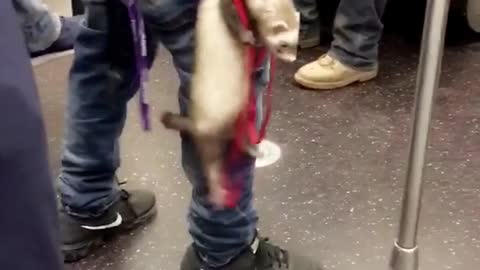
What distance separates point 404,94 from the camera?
174cm

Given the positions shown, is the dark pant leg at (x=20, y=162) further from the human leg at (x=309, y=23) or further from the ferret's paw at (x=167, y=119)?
the human leg at (x=309, y=23)

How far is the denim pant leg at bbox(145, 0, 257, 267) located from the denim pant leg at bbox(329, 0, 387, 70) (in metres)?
0.78

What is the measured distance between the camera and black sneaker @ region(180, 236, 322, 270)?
1094mm

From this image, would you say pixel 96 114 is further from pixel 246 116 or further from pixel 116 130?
pixel 246 116

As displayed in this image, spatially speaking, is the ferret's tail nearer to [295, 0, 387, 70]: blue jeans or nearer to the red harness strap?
the red harness strap

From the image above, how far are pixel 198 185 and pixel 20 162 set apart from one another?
537 mm

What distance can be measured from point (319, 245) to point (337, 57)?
25.3 inches

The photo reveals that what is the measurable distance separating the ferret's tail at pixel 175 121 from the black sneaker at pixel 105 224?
1.86 feet

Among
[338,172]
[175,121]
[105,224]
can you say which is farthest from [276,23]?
[338,172]

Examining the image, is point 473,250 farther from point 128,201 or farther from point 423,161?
point 128,201

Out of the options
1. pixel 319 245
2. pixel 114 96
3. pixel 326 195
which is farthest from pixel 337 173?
pixel 114 96

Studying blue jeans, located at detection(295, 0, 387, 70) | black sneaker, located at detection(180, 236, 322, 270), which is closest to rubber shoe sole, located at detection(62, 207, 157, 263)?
black sneaker, located at detection(180, 236, 322, 270)

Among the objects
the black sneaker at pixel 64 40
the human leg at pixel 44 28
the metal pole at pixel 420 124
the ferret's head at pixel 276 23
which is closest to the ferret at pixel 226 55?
the ferret's head at pixel 276 23

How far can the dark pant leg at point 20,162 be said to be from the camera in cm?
47
